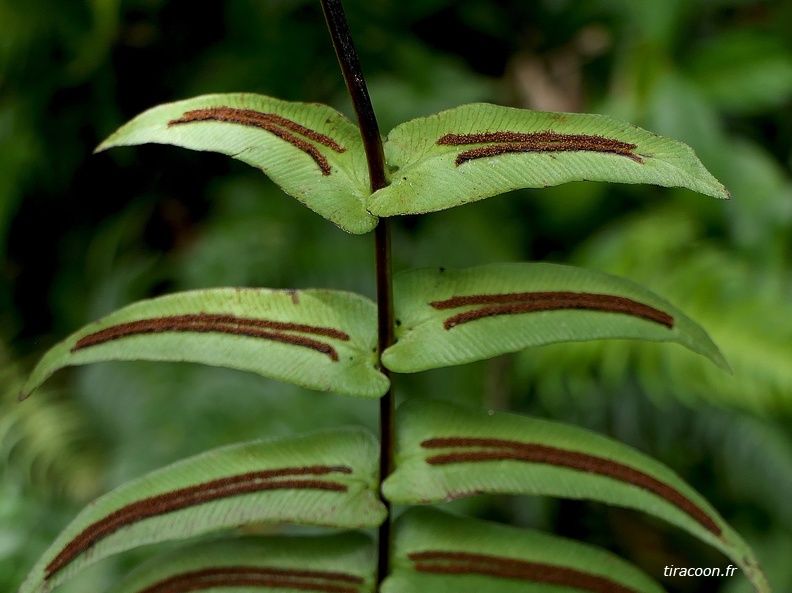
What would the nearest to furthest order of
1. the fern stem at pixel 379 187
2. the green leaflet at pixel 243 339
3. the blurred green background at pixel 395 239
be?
the fern stem at pixel 379 187
the green leaflet at pixel 243 339
the blurred green background at pixel 395 239

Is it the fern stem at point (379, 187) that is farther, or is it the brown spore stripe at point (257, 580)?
the brown spore stripe at point (257, 580)

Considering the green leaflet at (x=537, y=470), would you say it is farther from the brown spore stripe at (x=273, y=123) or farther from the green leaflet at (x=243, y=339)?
the brown spore stripe at (x=273, y=123)

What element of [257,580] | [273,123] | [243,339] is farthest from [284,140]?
[257,580]

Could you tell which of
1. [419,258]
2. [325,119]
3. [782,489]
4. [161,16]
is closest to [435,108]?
[419,258]

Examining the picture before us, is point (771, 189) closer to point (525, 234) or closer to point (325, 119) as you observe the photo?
point (525, 234)

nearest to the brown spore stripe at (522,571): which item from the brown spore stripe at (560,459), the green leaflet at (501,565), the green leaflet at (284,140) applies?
the green leaflet at (501,565)

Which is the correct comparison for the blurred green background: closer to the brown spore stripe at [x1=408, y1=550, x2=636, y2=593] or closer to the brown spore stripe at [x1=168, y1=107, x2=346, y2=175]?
the brown spore stripe at [x1=408, y1=550, x2=636, y2=593]
